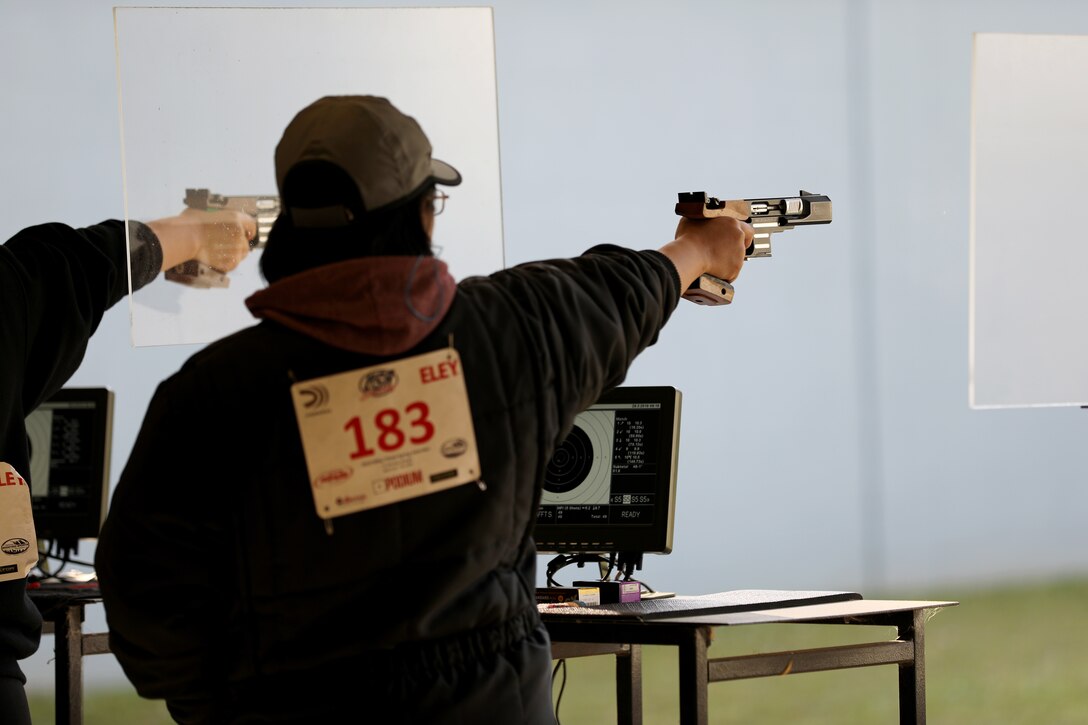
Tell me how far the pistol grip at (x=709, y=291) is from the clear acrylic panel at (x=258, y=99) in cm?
34

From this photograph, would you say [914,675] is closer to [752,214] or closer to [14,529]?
[752,214]

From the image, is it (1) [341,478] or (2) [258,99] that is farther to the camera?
(2) [258,99]

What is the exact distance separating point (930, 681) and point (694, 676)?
4.22 m

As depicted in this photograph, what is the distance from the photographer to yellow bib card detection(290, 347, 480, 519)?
1.35 meters

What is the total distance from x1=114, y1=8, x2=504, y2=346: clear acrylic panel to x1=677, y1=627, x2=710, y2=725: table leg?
67 centimetres

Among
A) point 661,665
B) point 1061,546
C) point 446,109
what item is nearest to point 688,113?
point 661,665

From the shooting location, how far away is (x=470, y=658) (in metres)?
1.41

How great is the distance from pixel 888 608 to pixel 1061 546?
510cm

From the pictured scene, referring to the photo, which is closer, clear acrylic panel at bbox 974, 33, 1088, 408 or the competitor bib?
the competitor bib

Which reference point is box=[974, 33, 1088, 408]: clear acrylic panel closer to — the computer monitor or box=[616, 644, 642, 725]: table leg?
box=[616, 644, 642, 725]: table leg

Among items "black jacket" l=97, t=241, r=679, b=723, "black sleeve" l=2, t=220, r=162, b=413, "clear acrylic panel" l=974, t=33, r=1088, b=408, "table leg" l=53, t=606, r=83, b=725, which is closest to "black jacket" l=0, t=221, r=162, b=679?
"black sleeve" l=2, t=220, r=162, b=413

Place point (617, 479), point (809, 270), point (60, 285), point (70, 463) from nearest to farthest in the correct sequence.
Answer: point (60, 285)
point (617, 479)
point (70, 463)
point (809, 270)

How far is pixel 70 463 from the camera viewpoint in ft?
10.2

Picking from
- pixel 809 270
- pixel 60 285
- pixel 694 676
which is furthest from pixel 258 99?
pixel 809 270
